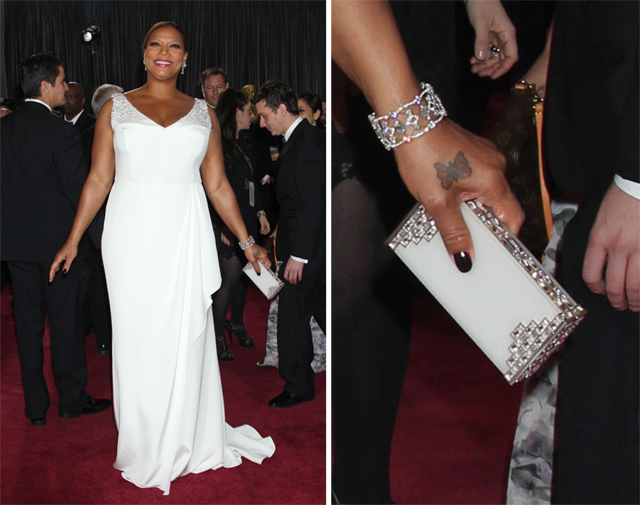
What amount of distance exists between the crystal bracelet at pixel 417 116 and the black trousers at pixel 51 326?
80.8 inches

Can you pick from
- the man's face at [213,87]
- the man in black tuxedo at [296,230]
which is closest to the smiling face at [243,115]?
the man in black tuxedo at [296,230]

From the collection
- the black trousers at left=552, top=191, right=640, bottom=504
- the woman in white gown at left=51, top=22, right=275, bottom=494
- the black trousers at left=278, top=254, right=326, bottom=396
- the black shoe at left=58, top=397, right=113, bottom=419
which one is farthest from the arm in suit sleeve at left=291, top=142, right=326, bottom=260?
the black trousers at left=552, top=191, right=640, bottom=504

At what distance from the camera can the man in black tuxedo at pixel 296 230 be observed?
2.48m

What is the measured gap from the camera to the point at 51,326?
2.53 m

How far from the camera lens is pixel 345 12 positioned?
2.55 ft

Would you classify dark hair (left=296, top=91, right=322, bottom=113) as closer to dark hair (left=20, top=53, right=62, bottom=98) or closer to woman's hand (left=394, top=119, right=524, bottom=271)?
dark hair (left=20, top=53, right=62, bottom=98)

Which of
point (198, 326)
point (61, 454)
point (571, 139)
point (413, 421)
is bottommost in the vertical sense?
point (61, 454)

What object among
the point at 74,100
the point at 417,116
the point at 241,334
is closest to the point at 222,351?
the point at 241,334

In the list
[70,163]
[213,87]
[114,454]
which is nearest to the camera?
[114,454]

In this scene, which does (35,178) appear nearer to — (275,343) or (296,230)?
(296,230)

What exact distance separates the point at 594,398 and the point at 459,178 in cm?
32

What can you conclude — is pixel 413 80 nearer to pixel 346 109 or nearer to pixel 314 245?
pixel 346 109

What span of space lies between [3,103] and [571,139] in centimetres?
522

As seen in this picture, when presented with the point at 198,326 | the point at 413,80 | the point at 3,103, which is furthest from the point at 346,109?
the point at 3,103
